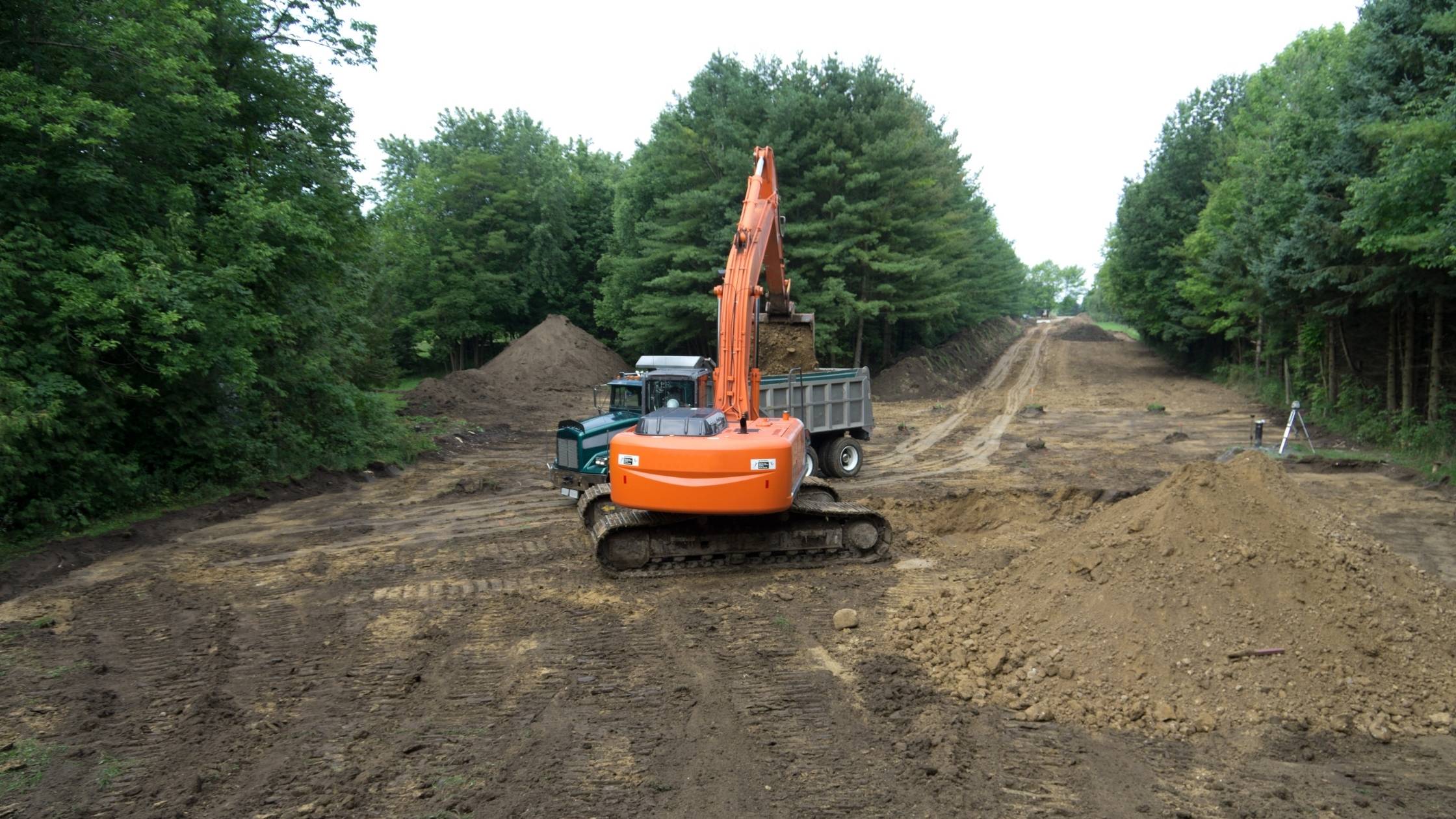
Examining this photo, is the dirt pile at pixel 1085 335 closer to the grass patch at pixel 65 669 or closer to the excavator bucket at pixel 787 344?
the excavator bucket at pixel 787 344

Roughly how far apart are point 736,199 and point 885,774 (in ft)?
95.2

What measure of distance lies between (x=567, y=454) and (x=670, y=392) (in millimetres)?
1911

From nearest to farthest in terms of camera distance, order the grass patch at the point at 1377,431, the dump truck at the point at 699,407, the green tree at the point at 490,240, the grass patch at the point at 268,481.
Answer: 1. the grass patch at the point at 268,481
2. the dump truck at the point at 699,407
3. the grass patch at the point at 1377,431
4. the green tree at the point at 490,240

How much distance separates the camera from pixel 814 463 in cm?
1588

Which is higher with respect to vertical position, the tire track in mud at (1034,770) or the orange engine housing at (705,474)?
the orange engine housing at (705,474)

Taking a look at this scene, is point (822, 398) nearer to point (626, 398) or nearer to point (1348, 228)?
point (626, 398)

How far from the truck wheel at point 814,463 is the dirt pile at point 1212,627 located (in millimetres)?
A: 6607

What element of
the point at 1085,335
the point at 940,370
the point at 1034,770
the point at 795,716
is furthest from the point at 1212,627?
the point at 1085,335

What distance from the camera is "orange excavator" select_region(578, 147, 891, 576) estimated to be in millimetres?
9039

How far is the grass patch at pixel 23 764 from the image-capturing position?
512cm

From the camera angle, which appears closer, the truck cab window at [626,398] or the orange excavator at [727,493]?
the orange excavator at [727,493]

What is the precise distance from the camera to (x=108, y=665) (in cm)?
711

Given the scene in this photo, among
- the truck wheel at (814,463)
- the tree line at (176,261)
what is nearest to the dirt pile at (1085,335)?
the truck wheel at (814,463)

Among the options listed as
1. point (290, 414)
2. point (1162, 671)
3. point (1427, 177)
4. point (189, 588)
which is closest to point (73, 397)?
point (189, 588)
